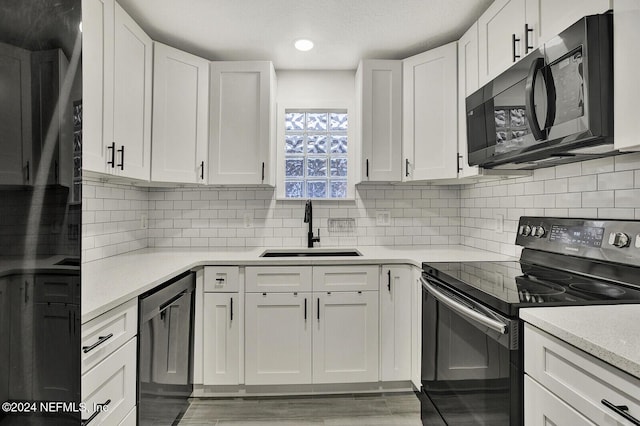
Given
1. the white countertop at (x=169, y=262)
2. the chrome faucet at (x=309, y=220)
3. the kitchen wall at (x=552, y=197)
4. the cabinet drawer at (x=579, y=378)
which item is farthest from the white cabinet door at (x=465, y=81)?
the cabinet drawer at (x=579, y=378)

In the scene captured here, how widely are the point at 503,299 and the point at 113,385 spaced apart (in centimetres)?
140

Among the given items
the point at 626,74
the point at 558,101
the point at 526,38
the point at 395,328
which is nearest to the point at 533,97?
the point at 558,101

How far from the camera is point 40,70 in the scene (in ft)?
1.54

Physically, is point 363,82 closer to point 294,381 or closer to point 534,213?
point 534,213

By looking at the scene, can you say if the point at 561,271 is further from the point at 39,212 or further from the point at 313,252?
the point at 39,212

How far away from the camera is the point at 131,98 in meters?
1.92

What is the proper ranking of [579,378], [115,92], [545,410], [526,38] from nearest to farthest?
[579,378] < [545,410] < [526,38] < [115,92]

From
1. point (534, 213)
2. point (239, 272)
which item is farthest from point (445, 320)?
point (239, 272)

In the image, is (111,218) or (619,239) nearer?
(619,239)

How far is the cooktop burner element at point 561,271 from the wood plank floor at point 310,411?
3.06ft

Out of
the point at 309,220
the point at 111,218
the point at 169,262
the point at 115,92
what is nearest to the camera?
the point at 115,92

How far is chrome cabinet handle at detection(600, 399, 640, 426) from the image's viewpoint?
658 mm

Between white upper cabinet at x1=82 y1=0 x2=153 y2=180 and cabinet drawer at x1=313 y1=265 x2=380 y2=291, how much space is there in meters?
1.24

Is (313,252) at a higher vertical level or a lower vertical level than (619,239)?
lower
